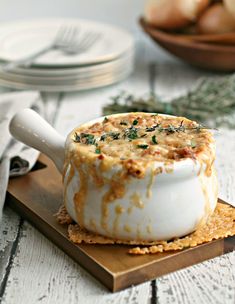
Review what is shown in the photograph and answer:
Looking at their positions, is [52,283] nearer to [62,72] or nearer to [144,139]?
[144,139]

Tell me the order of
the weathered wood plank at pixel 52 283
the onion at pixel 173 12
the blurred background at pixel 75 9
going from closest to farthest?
the weathered wood plank at pixel 52 283
the onion at pixel 173 12
the blurred background at pixel 75 9

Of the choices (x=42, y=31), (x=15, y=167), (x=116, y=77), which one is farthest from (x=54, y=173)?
(x=42, y=31)

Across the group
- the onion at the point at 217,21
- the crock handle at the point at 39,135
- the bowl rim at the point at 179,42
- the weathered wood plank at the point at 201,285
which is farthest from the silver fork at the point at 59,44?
the weathered wood plank at the point at 201,285

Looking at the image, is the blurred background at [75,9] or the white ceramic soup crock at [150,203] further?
the blurred background at [75,9]

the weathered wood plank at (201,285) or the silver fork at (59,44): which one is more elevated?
the weathered wood plank at (201,285)

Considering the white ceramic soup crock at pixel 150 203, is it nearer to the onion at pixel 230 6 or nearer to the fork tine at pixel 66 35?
the onion at pixel 230 6

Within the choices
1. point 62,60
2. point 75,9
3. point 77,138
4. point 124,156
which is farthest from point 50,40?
point 124,156

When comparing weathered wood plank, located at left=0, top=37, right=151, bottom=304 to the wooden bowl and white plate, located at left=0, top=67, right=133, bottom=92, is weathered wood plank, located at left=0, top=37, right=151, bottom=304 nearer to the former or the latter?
white plate, located at left=0, top=67, right=133, bottom=92
